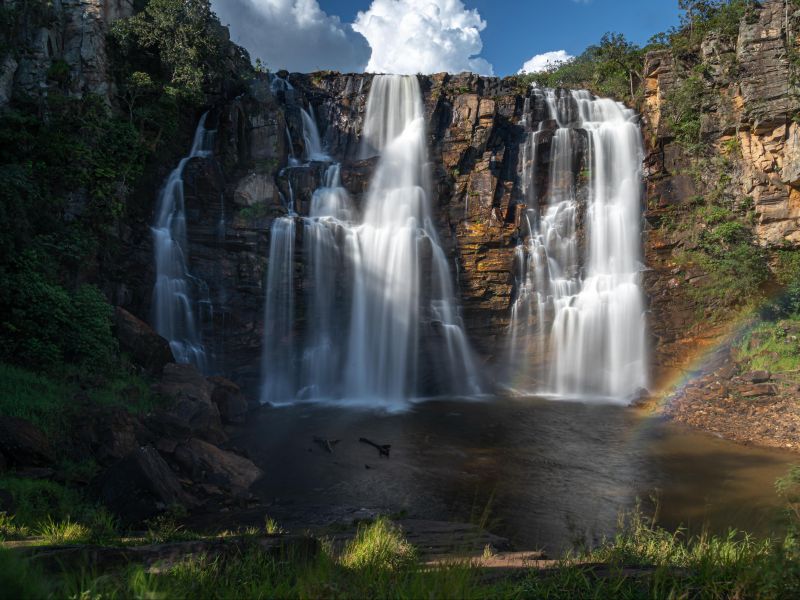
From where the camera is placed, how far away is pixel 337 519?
32.1 ft

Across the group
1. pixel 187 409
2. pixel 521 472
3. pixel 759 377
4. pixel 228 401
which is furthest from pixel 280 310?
pixel 759 377

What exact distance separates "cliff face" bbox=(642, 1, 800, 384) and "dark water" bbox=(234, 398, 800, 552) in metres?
7.01

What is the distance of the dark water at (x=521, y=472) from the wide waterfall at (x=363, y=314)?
459 cm

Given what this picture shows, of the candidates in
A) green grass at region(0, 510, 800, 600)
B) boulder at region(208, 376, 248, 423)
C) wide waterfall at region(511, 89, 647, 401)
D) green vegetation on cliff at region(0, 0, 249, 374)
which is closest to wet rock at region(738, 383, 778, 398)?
wide waterfall at region(511, 89, 647, 401)

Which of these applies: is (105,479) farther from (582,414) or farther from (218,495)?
(582,414)

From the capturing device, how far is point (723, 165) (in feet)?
80.0

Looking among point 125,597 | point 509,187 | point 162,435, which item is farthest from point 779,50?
point 125,597

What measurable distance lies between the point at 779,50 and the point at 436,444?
23.5m

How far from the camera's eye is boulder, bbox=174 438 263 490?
36.8 feet

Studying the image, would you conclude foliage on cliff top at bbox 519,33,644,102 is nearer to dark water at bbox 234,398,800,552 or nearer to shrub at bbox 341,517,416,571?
dark water at bbox 234,398,800,552

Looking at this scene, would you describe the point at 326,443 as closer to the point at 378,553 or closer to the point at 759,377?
the point at 378,553

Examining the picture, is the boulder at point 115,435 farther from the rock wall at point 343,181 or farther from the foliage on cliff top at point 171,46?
the foliage on cliff top at point 171,46

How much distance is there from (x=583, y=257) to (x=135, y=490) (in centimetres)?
2201

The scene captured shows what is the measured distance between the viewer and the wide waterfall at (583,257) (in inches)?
935
